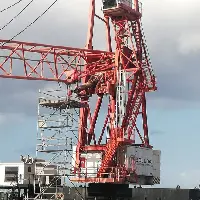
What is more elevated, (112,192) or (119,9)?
(119,9)

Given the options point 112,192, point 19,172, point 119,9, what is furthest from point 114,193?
point 119,9

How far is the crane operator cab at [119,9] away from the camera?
2576 inches

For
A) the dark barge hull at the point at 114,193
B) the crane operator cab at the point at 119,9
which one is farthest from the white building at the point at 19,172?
the crane operator cab at the point at 119,9

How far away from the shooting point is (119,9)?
215 ft

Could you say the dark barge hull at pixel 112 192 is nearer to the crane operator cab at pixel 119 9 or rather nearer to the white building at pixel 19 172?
the white building at pixel 19 172

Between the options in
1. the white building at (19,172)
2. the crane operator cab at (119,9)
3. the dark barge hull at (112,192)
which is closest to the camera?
the dark barge hull at (112,192)

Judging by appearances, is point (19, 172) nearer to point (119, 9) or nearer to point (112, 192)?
point (112, 192)

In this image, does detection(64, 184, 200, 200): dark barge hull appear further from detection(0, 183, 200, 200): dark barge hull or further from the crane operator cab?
the crane operator cab

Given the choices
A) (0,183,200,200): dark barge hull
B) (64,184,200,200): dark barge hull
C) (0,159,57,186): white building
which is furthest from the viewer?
(0,159,57,186): white building

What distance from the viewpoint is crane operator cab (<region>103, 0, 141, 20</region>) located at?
2576 inches

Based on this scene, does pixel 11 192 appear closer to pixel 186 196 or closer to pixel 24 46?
pixel 24 46

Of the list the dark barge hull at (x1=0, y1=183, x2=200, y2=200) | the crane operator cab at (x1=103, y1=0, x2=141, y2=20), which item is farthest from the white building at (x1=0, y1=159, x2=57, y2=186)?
the crane operator cab at (x1=103, y1=0, x2=141, y2=20)

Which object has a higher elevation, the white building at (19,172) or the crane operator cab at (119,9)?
the crane operator cab at (119,9)

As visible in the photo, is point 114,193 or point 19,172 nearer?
point 114,193
